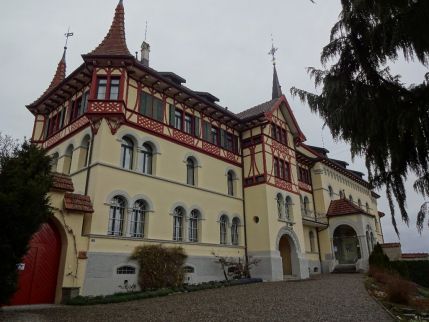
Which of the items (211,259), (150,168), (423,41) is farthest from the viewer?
(211,259)

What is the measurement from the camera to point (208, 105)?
2027 cm

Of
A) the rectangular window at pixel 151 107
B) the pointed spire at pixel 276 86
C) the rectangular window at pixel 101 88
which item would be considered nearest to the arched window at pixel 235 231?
the rectangular window at pixel 151 107

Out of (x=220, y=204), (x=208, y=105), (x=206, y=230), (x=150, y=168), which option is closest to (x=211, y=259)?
(x=206, y=230)

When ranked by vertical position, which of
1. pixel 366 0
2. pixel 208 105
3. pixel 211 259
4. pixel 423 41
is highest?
pixel 208 105

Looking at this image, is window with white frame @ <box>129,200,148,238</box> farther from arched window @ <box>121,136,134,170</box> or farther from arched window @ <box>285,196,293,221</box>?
arched window @ <box>285,196,293,221</box>

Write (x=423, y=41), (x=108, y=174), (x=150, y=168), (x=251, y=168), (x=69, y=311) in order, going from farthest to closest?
1. (x=251, y=168)
2. (x=150, y=168)
3. (x=108, y=174)
4. (x=69, y=311)
5. (x=423, y=41)

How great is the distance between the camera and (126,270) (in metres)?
14.3

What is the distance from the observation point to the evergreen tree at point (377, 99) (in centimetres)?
393

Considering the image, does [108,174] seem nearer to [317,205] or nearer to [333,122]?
[333,122]

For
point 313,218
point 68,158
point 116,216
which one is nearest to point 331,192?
point 313,218

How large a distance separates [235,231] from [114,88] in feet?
36.0

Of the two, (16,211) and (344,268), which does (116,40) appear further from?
(344,268)

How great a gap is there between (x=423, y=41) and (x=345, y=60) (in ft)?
3.02

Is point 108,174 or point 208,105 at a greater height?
point 208,105
